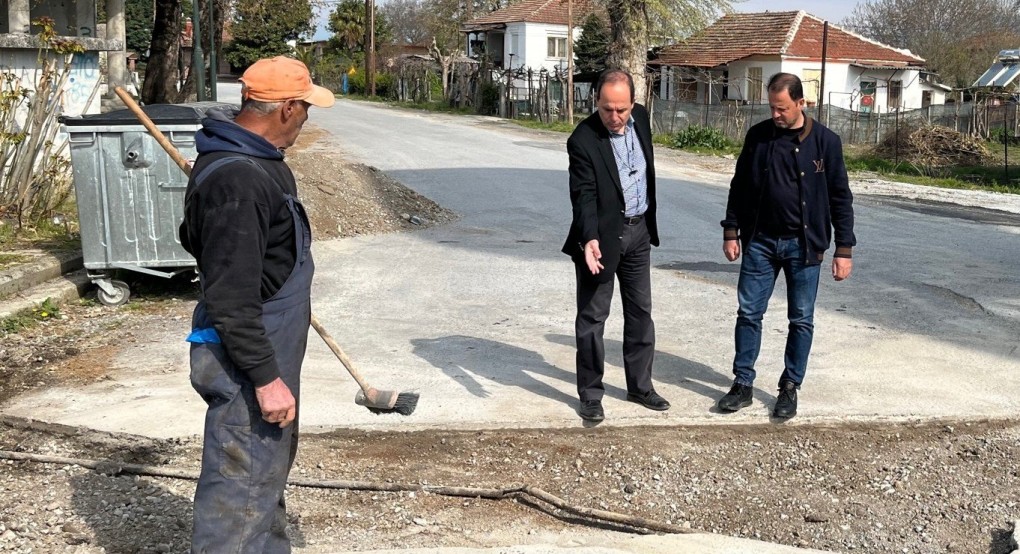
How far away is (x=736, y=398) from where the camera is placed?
5.70 meters

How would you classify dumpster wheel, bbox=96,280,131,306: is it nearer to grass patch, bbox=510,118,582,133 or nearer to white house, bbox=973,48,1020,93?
grass patch, bbox=510,118,582,133

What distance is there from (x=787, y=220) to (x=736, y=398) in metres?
0.97

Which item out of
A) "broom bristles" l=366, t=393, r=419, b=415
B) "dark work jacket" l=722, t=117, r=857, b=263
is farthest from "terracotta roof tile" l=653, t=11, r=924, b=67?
"broom bristles" l=366, t=393, r=419, b=415

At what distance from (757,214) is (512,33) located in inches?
2153

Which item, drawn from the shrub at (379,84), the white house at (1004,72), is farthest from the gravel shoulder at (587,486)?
the shrub at (379,84)

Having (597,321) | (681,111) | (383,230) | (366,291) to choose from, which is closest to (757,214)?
(597,321)

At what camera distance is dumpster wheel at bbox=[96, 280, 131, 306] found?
823 cm

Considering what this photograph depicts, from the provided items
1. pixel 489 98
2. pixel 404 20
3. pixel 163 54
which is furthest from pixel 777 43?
pixel 404 20

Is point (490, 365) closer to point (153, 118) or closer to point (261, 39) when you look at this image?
point (153, 118)

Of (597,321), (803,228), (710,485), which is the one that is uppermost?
(803,228)

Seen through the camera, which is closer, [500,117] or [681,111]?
[681,111]

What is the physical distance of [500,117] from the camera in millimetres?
38406

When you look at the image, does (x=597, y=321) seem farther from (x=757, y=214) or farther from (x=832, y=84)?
(x=832, y=84)

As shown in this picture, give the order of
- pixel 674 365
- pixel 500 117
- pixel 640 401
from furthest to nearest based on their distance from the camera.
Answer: pixel 500 117, pixel 674 365, pixel 640 401
